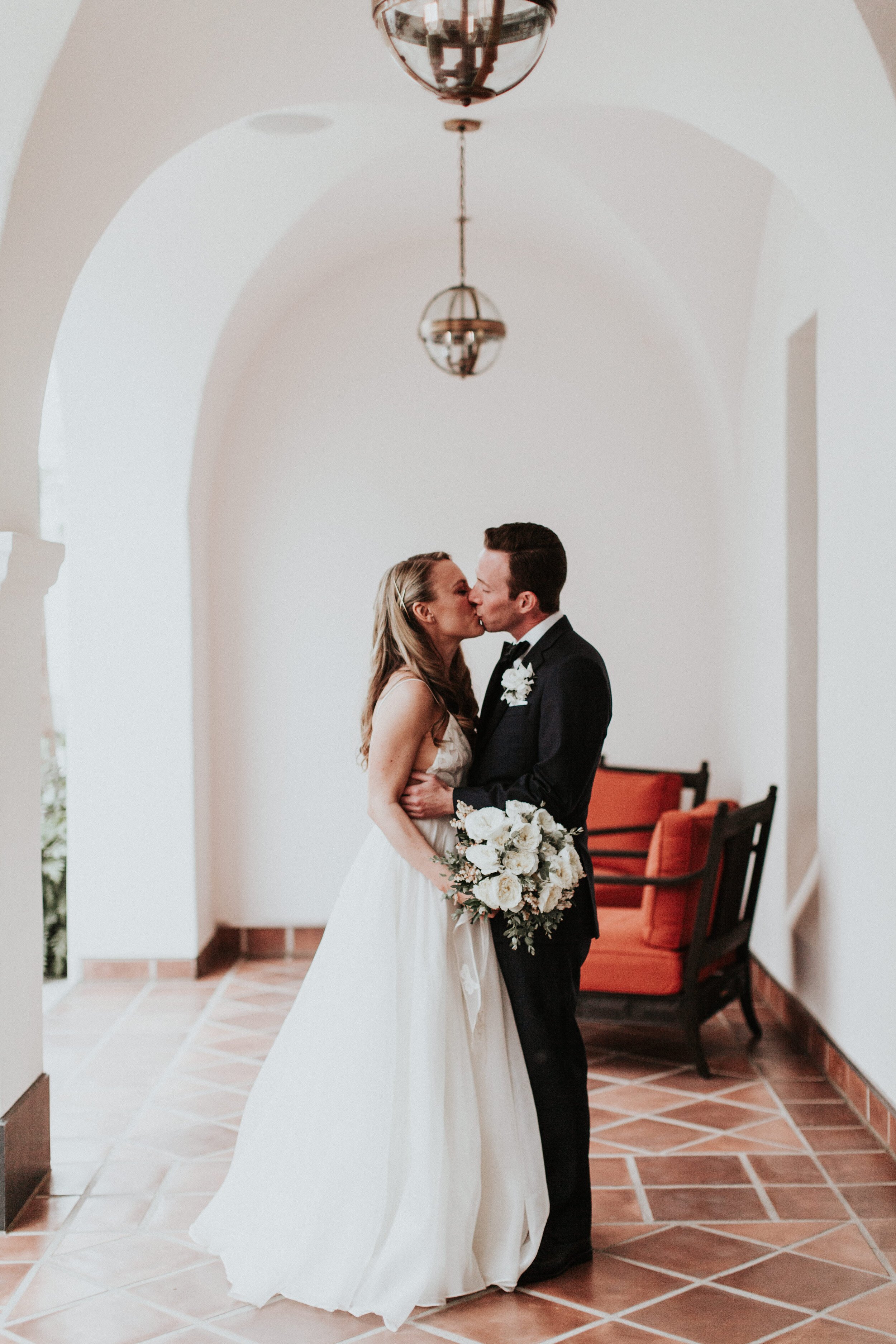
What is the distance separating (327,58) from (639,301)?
339 centimetres

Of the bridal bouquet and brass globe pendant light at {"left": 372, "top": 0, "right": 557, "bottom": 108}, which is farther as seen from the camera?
the bridal bouquet

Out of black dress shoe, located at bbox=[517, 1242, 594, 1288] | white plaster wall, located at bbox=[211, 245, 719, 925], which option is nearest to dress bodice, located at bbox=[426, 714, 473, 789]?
black dress shoe, located at bbox=[517, 1242, 594, 1288]

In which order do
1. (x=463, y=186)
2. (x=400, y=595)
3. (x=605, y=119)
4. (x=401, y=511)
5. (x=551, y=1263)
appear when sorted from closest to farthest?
(x=551, y=1263) → (x=400, y=595) → (x=605, y=119) → (x=463, y=186) → (x=401, y=511)

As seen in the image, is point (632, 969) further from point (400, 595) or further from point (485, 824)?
point (400, 595)

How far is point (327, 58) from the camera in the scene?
4.01m

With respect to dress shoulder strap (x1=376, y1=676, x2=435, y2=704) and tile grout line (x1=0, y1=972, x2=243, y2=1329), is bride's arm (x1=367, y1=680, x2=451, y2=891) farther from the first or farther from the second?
tile grout line (x1=0, y1=972, x2=243, y2=1329)

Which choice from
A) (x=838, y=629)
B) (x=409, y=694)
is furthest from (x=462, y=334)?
(x=409, y=694)

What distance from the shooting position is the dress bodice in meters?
3.32

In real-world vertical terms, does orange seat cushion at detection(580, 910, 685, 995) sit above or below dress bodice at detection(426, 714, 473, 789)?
below

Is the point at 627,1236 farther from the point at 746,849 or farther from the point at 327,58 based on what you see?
the point at 327,58

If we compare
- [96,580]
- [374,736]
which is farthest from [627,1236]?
[96,580]

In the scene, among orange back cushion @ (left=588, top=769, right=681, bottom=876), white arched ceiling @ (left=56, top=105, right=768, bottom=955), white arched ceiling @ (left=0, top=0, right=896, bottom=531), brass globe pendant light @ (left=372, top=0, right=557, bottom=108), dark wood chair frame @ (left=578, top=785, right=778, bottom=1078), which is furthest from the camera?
orange back cushion @ (left=588, top=769, right=681, bottom=876)

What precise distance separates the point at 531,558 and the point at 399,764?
64 centimetres

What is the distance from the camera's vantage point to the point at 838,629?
4684 millimetres
